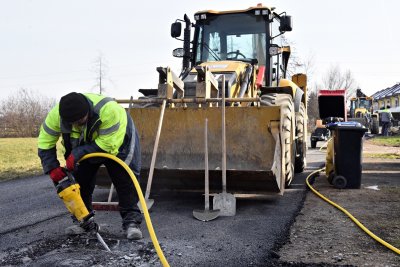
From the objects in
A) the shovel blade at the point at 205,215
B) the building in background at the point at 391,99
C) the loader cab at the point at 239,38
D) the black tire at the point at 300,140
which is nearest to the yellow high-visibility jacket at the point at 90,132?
the shovel blade at the point at 205,215

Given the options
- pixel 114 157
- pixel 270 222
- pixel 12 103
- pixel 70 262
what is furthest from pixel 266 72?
pixel 12 103

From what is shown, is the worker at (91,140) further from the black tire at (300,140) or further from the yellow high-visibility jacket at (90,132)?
the black tire at (300,140)

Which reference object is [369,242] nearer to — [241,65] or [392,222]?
[392,222]

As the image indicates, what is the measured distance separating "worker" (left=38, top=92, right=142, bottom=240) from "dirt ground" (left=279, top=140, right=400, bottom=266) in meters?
1.50

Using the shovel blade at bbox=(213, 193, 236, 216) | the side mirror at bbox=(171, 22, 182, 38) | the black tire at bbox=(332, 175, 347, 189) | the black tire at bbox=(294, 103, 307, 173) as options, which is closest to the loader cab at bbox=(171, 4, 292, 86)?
the side mirror at bbox=(171, 22, 182, 38)

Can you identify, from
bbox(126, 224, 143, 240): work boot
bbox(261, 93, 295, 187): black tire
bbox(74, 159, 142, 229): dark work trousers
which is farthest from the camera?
bbox(261, 93, 295, 187): black tire

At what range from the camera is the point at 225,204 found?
5000 millimetres

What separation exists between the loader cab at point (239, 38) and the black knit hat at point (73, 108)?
3946mm

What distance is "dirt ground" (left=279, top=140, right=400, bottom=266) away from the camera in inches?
136

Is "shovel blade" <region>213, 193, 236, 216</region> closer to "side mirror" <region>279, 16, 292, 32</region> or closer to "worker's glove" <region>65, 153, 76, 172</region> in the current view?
"worker's glove" <region>65, 153, 76, 172</region>

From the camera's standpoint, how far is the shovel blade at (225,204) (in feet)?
16.4

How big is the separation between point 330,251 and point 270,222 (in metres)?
1.09

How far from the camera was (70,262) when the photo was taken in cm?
338

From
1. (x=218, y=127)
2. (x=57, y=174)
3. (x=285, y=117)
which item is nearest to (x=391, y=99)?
(x=285, y=117)
